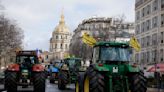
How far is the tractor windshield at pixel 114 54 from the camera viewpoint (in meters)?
20.2

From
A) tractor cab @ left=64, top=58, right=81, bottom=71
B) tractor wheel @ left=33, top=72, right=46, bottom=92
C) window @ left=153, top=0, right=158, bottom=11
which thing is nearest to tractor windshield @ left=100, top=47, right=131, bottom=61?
tractor wheel @ left=33, top=72, right=46, bottom=92

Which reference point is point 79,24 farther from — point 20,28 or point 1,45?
point 1,45

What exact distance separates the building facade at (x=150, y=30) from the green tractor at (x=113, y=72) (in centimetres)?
4671

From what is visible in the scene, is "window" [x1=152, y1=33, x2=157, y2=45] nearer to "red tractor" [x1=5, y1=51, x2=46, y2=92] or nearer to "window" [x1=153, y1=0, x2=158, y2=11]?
"window" [x1=153, y1=0, x2=158, y2=11]

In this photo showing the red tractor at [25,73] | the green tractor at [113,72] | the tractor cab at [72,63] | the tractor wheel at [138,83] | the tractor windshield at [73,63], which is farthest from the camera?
the tractor windshield at [73,63]

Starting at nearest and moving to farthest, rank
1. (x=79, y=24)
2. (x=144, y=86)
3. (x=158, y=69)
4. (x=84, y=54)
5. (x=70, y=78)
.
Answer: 1. (x=144, y=86)
2. (x=70, y=78)
3. (x=158, y=69)
4. (x=84, y=54)
5. (x=79, y=24)

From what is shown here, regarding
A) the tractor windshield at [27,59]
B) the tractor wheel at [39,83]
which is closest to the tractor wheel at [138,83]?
the tractor wheel at [39,83]

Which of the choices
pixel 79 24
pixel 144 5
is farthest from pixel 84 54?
pixel 79 24

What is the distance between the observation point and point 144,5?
76625 millimetres

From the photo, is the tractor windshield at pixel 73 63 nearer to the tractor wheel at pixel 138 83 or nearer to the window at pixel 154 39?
the tractor wheel at pixel 138 83

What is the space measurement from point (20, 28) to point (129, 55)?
72.9 meters

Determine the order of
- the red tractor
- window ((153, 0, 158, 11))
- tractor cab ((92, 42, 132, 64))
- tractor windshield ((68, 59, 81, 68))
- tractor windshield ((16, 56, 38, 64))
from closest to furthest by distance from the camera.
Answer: tractor cab ((92, 42, 132, 64)) < the red tractor < tractor windshield ((16, 56, 38, 64)) < tractor windshield ((68, 59, 81, 68)) < window ((153, 0, 158, 11))

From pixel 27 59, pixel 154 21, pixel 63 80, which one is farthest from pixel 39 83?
pixel 154 21

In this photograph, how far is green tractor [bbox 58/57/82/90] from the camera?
3481 centimetres
